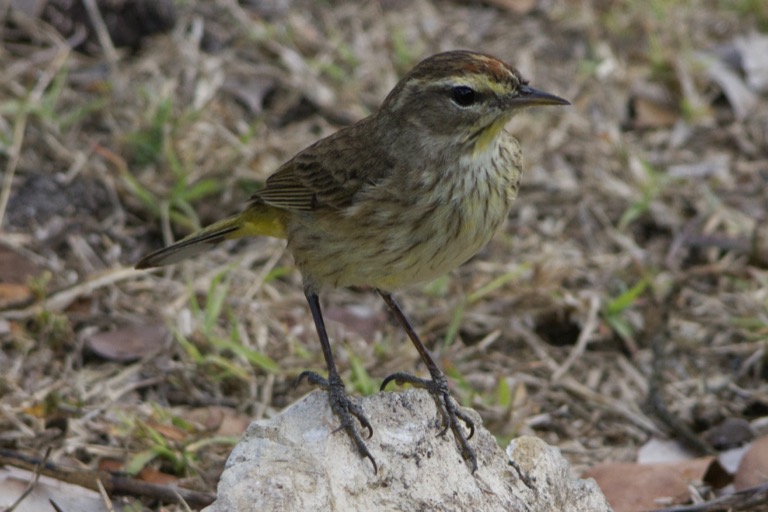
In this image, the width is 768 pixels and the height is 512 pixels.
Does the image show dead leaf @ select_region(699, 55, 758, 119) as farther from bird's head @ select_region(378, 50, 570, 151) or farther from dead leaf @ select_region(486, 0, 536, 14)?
bird's head @ select_region(378, 50, 570, 151)

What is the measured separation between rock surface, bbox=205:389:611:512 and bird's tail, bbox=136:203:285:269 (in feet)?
4.83

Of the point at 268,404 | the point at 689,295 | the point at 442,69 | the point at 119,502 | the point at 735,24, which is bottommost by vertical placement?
the point at 119,502

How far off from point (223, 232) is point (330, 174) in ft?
2.34

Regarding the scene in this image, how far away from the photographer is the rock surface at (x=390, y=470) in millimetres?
3617

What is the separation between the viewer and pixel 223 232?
5516mm

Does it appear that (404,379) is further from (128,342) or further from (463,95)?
(128,342)

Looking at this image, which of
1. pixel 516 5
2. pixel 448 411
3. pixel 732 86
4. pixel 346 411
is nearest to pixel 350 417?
pixel 346 411

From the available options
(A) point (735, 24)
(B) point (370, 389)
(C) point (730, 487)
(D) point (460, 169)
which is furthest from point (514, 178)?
(A) point (735, 24)

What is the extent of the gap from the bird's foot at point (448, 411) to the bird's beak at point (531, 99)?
114 centimetres

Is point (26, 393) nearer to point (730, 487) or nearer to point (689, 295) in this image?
point (730, 487)


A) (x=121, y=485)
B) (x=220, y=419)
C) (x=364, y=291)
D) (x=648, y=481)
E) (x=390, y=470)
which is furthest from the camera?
(x=364, y=291)

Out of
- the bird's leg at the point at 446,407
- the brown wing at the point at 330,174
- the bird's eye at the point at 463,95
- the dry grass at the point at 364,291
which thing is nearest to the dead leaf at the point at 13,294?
the dry grass at the point at 364,291

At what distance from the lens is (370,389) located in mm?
5406

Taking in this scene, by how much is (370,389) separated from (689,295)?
7.30 feet
